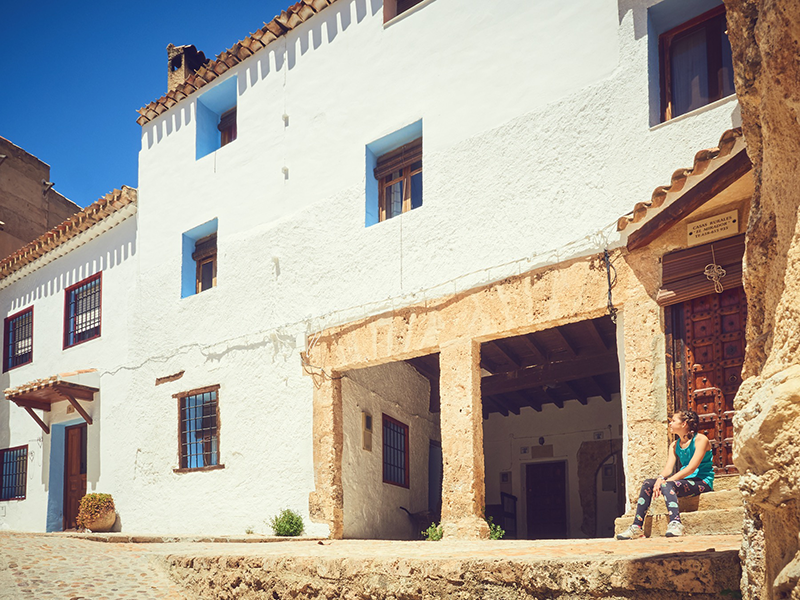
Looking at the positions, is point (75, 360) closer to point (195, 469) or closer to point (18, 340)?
point (18, 340)

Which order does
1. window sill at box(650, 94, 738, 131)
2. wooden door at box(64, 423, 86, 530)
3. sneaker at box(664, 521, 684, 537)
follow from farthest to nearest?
1. wooden door at box(64, 423, 86, 530)
2. window sill at box(650, 94, 738, 131)
3. sneaker at box(664, 521, 684, 537)

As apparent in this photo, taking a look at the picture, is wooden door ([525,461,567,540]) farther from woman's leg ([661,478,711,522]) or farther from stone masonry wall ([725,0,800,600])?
stone masonry wall ([725,0,800,600])

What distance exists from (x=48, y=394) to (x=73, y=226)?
2.93 metres

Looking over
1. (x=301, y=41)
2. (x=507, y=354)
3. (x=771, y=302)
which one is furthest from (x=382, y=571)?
(x=301, y=41)

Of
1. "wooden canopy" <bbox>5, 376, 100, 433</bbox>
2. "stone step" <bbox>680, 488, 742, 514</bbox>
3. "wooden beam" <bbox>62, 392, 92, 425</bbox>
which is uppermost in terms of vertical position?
"wooden canopy" <bbox>5, 376, 100, 433</bbox>

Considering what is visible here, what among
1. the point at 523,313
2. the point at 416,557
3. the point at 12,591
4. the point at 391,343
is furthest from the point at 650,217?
the point at 12,591

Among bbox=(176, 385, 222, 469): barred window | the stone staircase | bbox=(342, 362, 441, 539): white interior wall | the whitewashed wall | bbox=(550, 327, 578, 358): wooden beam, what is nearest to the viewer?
the stone staircase

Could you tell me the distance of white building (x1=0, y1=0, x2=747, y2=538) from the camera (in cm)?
741

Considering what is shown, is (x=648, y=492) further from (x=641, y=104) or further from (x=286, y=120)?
(x=286, y=120)

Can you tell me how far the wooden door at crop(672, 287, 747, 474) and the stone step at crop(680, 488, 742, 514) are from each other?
304 mm

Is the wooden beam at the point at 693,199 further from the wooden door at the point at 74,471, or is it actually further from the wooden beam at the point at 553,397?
the wooden door at the point at 74,471

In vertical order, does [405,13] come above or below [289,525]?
above

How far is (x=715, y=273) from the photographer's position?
6.34 meters

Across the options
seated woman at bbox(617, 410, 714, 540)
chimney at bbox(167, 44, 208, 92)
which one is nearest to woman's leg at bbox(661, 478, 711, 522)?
seated woman at bbox(617, 410, 714, 540)
